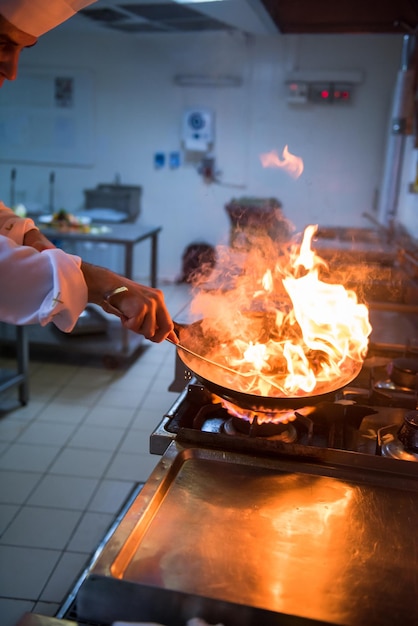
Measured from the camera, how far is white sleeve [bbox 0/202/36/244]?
4.83 feet

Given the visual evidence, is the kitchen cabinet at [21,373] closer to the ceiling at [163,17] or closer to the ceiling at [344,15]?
the ceiling at [344,15]

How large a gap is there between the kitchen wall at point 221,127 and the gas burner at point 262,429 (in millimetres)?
5046

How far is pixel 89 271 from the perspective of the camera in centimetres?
112

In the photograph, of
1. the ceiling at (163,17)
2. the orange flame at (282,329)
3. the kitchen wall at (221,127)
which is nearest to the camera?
the orange flame at (282,329)

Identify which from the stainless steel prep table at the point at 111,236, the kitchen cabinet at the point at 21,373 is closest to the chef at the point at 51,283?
the kitchen cabinet at the point at 21,373

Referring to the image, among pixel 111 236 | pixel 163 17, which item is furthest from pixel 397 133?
pixel 163 17

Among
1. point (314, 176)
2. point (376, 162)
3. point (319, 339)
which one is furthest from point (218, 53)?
point (319, 339)

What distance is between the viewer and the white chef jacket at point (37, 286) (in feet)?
3.26

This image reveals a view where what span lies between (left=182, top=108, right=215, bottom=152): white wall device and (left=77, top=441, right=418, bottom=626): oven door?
5757 mm

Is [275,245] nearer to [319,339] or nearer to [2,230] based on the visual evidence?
[319,339]

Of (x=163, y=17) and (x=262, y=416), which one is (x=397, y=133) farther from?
(x=262, y=416)

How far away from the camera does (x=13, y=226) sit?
4.89ft

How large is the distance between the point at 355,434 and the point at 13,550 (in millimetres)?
1564

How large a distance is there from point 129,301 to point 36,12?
2.18 feet
